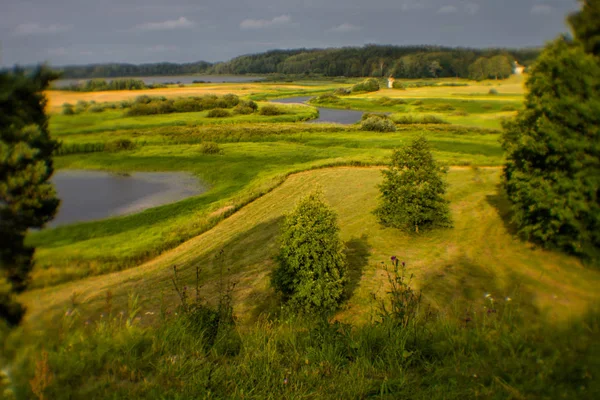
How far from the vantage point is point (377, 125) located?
70.7ft

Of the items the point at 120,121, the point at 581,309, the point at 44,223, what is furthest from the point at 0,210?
the point at 120,121

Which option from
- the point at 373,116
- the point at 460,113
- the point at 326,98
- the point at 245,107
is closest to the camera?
the point at 460,113

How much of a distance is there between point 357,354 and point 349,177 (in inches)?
563

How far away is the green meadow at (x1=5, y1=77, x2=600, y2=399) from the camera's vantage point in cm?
289

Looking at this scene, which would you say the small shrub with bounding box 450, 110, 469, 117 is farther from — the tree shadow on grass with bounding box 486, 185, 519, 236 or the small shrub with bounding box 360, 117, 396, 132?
the small shrub with bounding box 360, 117, 396, 132

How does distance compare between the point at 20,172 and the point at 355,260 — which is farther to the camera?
the point at 355,260

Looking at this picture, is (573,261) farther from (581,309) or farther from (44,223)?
(44,223)

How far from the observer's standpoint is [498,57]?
5793 mm

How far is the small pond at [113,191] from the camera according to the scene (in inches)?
143

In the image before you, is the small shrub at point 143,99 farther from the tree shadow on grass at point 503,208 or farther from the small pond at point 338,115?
the small pond at point 338,115

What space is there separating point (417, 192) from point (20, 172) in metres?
12.7

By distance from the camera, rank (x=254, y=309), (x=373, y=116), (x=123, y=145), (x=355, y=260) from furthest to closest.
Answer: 1. (x=373, y=116)
2. (x=355, y=260)
3. (x=254, y=309)
4. (x=123, y=145)

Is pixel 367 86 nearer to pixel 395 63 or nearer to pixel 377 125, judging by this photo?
pixel 377 125

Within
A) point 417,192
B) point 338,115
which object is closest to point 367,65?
point 338,115
